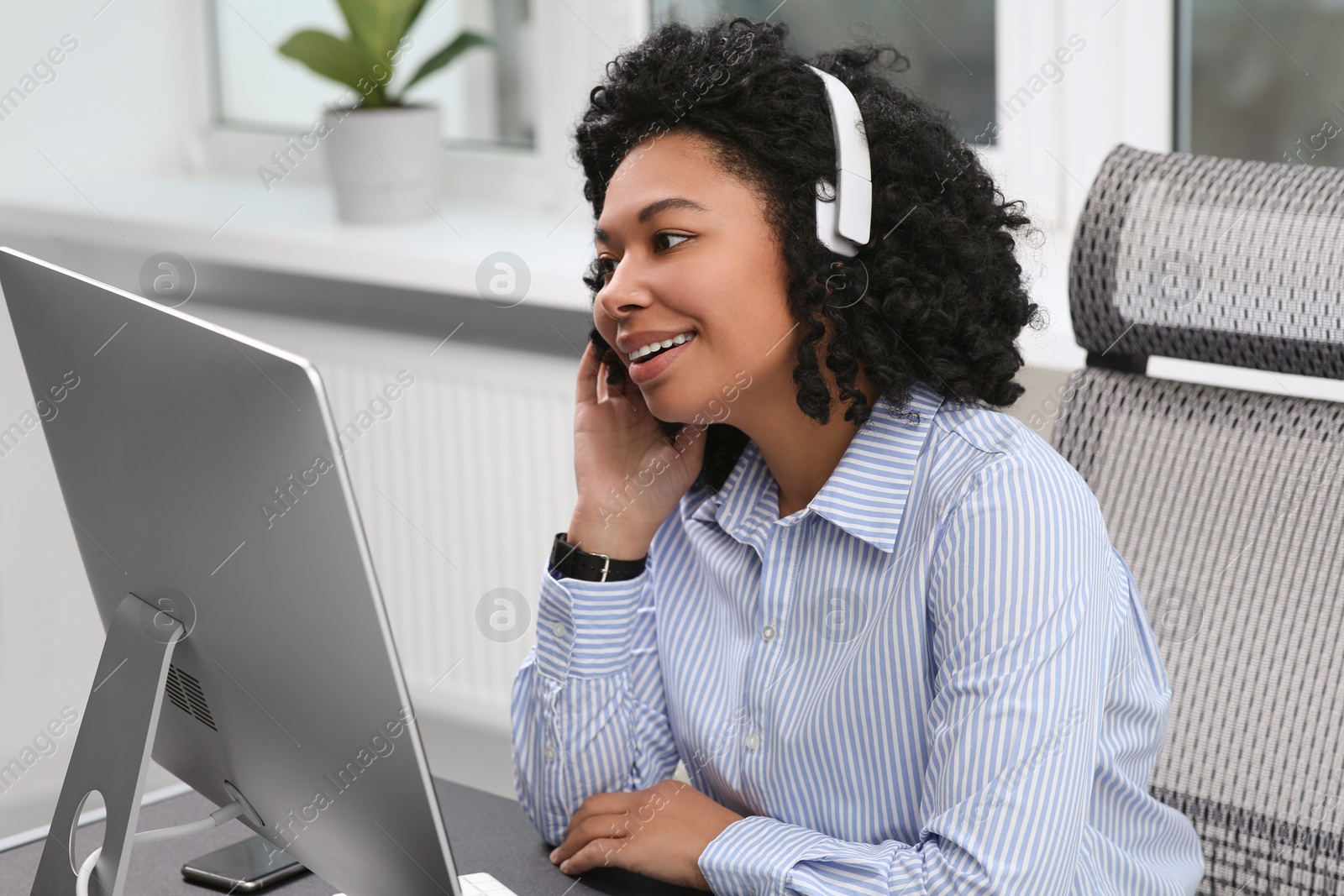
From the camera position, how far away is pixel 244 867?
1046 mm

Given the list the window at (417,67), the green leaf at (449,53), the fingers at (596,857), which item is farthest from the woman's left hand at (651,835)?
the window at (417,67)

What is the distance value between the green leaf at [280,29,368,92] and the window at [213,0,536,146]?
6 cm

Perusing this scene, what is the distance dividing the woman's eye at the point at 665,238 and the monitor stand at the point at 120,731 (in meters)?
0.43

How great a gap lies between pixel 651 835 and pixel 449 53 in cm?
173

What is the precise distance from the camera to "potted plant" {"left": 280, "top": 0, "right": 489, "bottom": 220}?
242 cm

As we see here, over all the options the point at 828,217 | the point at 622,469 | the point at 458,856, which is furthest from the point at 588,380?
the point at 458,856

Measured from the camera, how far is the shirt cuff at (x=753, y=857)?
0.99 metres

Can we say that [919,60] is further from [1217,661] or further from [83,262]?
[83,262]

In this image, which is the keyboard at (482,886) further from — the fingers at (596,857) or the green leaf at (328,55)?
the green leaf at (328,55)

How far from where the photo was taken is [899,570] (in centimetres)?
104

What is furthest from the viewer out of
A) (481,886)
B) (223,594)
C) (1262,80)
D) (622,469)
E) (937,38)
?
(937,38)

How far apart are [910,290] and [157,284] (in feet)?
6.90

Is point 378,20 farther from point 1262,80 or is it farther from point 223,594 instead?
point 223,594

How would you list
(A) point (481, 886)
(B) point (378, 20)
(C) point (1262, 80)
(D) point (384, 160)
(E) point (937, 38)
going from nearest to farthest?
(A) point (481, 886) → (C) point (1262, 80) → (E) point (937, 38) → (B) point (378, 20) → (D) point (384, 160)
